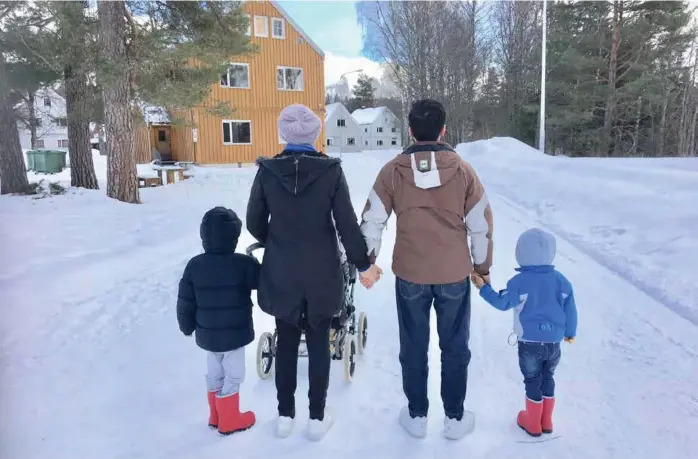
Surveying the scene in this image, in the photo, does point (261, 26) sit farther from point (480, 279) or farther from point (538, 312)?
point (538, 312)

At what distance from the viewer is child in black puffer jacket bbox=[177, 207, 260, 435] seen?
2.91m

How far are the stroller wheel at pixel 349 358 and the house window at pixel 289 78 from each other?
959 inches

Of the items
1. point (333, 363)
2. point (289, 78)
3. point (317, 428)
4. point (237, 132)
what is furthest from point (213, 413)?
point (289, 78)

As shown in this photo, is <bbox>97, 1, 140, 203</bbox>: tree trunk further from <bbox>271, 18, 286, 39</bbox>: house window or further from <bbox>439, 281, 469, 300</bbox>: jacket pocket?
<bbox>271, 18, 286, 39</bbox>: house window

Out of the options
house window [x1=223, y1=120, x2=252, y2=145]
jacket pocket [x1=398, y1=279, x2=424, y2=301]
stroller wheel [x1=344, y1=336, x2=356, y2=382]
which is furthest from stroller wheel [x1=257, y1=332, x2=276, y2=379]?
house window [x1=223, y1=120, x2=252, y2=145]

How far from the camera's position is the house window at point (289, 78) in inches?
1038

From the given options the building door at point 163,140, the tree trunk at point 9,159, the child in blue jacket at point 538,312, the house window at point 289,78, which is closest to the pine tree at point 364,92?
the building door at point 163,140

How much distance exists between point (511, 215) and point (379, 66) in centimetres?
3292

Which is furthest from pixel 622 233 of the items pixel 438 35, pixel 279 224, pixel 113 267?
pixel 438 35

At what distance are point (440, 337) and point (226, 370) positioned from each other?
132cm

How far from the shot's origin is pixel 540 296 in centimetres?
286

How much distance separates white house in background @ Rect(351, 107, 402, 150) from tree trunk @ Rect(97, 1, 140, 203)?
5508 centimetres

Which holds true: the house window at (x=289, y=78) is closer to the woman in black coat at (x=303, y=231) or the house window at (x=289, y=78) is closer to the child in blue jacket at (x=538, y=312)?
the woman in black coat at (x=303, y=231)

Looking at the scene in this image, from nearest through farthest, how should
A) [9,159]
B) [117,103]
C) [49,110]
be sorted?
[117,103] < [9,159] < [49,110]
